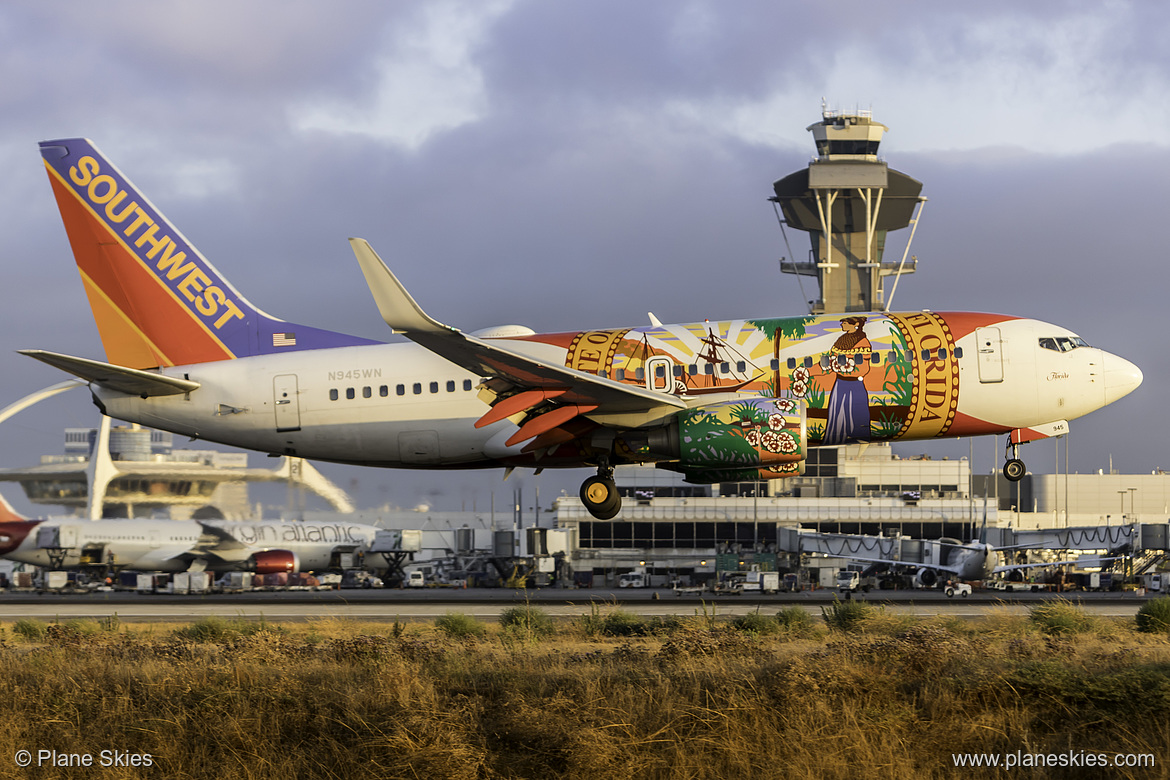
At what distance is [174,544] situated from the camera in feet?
263

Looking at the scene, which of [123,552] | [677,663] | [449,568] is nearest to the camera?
[677,663]

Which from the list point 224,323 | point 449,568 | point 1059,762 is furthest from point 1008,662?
point 449,568

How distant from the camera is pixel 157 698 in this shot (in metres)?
19.0

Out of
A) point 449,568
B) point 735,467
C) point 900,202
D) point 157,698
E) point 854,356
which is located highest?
point 900,202

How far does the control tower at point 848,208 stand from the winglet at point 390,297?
120131 mm

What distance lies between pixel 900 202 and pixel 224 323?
125278mm

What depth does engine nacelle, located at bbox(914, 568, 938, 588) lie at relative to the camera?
77.6 meters

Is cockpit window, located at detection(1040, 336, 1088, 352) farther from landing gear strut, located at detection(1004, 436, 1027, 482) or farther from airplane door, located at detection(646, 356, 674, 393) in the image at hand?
airplane door, located at detection(646, 356, 674, 393)

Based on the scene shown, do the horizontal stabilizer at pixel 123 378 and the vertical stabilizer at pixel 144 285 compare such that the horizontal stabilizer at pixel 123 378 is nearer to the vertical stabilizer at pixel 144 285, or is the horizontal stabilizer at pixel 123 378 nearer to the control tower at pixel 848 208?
the vertical stabilizer at pixel 144 285

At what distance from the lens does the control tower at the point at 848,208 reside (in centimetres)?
14012

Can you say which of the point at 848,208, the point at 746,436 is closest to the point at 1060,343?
the point at 746,436

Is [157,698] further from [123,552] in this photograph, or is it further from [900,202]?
[900,202]

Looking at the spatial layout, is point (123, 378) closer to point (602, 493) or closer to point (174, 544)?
point (602, 493)

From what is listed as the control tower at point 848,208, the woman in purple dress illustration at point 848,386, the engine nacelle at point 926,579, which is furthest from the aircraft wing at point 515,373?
the control tower at point 848,208
